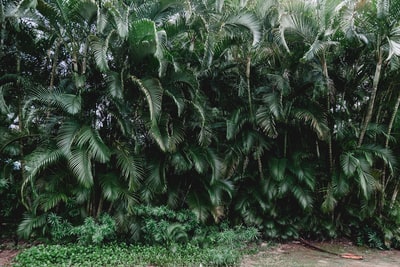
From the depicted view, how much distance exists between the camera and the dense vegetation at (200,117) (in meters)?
5.40

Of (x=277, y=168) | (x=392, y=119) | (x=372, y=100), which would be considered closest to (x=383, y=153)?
(x=392, y=119)

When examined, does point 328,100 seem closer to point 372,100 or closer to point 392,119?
point 372,100

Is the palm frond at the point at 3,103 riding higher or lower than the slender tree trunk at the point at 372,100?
lower

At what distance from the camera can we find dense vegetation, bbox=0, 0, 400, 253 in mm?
5402

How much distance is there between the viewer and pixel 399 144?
264 inches

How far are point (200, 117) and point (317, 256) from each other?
3203 mm

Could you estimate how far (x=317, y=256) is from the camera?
19.4ft

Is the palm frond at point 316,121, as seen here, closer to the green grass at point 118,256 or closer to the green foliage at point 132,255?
the green foliage at point 132,255

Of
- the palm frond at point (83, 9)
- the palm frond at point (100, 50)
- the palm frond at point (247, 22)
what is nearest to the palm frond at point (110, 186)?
the palm frond at point (100, 50)

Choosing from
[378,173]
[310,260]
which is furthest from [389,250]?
[310,260]

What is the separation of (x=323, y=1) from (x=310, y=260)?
441cm

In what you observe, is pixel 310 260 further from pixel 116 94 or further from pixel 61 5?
pixel 61 5

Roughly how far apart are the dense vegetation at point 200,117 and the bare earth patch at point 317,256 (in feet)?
0.91

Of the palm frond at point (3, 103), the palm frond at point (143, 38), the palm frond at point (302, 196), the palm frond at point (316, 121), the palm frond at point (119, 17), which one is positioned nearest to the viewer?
the palm frond at point (119, 17)
